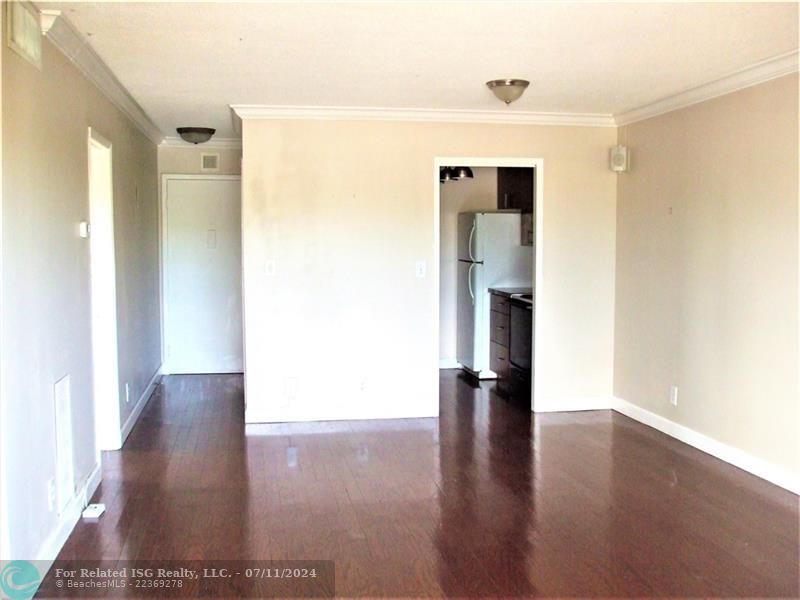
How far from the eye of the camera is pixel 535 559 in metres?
3.08

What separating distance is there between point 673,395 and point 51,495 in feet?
12.4

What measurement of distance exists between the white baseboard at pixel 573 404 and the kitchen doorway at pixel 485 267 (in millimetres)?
81

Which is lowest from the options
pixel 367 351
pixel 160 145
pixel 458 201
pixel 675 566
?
pixel 675 566

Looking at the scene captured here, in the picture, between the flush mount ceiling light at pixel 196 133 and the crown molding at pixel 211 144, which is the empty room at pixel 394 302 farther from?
the flush mount ceiling light at pixel 196 133

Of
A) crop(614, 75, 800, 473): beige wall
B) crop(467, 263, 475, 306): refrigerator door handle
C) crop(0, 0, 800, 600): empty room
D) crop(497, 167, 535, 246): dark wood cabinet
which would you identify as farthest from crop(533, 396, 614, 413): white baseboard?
crop(497, 167, 535, 246): dark wood cabinet

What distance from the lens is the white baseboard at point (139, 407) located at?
502 centimetres

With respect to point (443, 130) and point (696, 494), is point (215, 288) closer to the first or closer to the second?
point (443, 130)

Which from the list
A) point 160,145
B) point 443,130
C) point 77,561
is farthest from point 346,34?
point 160,145

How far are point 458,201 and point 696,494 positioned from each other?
4290mm

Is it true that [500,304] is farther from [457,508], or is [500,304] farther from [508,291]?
[457,508]

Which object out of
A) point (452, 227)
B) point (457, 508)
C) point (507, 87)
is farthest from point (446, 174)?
point (457, 508)

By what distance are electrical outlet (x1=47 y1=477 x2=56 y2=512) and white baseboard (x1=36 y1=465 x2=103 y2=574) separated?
0.10m

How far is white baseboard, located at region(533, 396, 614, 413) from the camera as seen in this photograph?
226 inches

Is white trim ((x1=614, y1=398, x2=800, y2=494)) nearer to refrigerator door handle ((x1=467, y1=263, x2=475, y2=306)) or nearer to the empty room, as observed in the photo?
the empty room
